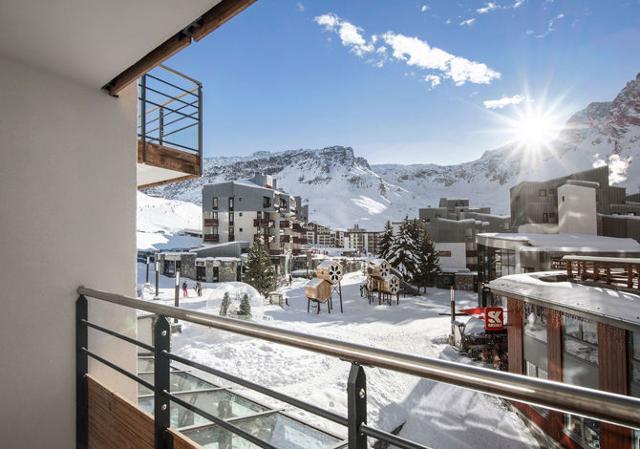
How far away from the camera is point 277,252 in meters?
37.8

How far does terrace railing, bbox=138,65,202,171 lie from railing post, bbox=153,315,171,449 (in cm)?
277

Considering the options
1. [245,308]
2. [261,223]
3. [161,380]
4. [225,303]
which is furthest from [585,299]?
[261,223]

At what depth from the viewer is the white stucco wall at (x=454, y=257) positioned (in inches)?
→ 1362

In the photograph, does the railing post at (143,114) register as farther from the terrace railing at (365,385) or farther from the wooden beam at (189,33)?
the terrace railing at (365,385)

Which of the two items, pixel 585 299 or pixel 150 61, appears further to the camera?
pixel 585 299

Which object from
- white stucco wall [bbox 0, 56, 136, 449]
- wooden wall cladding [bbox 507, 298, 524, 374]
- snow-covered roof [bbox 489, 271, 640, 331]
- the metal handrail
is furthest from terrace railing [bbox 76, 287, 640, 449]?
wooden wall cladding [bbox 507, 298, 524, 374]

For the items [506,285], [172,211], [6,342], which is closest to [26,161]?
[6,342]

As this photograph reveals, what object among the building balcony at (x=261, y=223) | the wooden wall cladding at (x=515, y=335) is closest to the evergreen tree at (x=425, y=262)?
the building balcony at (x=261, y=223)

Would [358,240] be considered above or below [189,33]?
below

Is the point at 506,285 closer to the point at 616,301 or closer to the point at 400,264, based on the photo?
the point at 616,301

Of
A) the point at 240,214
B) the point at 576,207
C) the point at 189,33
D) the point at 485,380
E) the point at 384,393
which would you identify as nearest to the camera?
the point at 485,380

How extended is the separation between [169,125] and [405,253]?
28.2m

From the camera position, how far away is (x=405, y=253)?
30797 millimetres

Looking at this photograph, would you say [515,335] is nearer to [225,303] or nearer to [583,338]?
Answer: [583,338]
